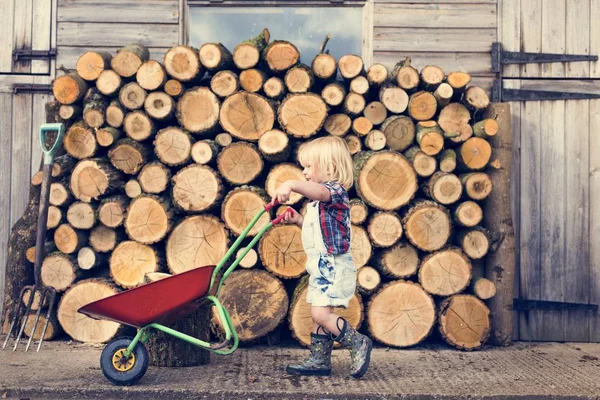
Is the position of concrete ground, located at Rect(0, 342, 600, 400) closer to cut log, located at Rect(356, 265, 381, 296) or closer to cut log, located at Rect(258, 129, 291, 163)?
cut log, located at Rect(356, 265, 381, 296)

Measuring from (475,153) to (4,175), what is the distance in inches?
132

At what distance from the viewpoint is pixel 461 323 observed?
5.03 metres

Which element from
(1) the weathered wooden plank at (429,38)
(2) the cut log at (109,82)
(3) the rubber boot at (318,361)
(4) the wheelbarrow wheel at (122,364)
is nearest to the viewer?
(4) the wheelbarrow wheel at (122,364)

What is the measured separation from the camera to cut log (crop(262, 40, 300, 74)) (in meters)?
5.09

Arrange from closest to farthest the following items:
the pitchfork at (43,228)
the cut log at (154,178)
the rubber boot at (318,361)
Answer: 1. the rubber boot at (318,361)
2. the pitchfork at (43,228)
3. the cut log at (154,178)

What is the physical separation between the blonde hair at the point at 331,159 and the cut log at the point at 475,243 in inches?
52.5

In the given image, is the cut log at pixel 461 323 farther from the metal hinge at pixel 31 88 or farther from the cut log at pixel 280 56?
the metal hinge at pixel 31 88

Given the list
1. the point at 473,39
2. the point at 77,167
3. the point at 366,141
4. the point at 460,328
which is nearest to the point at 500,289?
the point at 460,328

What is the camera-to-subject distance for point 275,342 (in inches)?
200

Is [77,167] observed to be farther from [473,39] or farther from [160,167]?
[473,39]

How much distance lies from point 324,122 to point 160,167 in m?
1.09

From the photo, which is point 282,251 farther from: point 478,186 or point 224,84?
point 478,186

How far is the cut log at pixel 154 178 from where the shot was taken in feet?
16.4

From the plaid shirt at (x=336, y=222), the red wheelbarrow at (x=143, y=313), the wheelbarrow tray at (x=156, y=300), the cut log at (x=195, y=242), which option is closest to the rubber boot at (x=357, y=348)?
the plaid shirt at (x=336, y=222)
